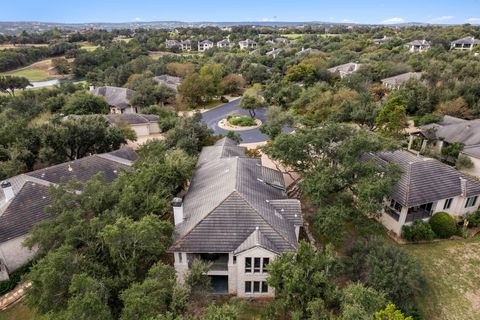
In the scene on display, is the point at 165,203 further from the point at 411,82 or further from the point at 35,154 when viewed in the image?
the point at 411,82

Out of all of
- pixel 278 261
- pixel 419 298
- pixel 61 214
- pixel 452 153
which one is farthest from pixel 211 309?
pixel 452 153

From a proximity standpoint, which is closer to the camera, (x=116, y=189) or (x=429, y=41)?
(x=116, y=189)

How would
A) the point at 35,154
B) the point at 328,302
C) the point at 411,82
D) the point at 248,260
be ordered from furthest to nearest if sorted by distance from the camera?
the point at 411,82 < the point at 35,154 < the point at 248,260 < the point at 328,302

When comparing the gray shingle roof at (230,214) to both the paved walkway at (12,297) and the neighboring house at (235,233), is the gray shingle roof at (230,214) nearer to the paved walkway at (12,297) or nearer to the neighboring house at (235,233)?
the neighboring house at (235,233)

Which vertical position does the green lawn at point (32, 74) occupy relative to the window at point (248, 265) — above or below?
below

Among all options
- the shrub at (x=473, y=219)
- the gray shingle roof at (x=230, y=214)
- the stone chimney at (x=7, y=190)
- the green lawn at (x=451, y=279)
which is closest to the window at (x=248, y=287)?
the gray shingle roof at (x=230, y=214)

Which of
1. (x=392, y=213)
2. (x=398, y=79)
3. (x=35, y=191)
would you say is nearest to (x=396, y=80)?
(x=398, y=79)

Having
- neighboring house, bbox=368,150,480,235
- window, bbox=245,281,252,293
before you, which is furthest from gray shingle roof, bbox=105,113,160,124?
neighboring house, bbox=368,150,480,235

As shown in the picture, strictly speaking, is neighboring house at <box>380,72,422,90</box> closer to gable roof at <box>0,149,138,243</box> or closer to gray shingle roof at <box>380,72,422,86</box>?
gray shingle roof at <box>380,72,422,86</box>
